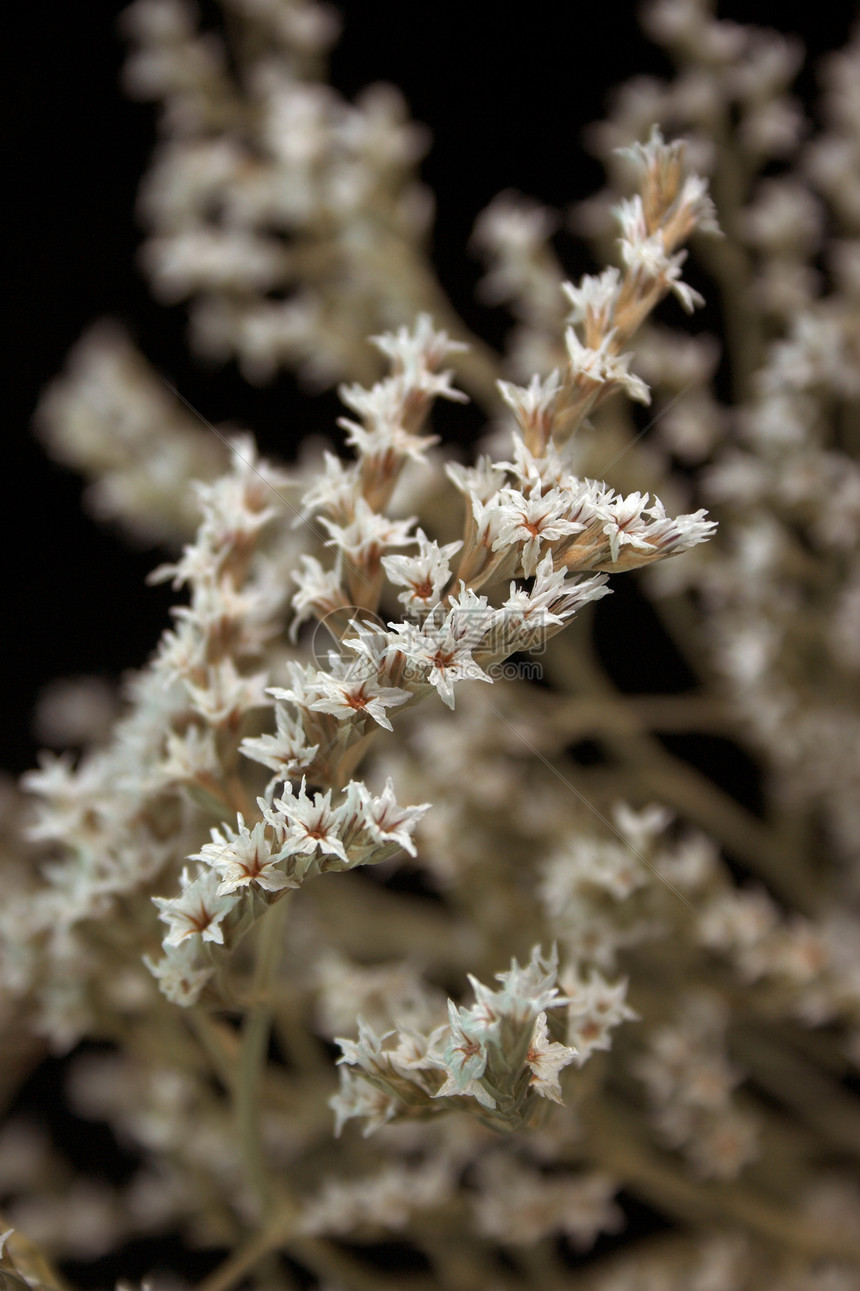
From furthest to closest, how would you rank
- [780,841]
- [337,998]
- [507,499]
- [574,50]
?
[574,50] < [780,841] < [337,998] < [507,499]

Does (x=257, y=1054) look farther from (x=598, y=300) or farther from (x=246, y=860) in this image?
(x=598, y=300)

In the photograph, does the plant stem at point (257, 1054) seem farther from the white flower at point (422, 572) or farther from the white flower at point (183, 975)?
the white flower at point (422, 572)

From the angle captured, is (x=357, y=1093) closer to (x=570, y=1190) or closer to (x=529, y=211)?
(x=570, y=1190)

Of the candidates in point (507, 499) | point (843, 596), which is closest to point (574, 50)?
point (843, 596)

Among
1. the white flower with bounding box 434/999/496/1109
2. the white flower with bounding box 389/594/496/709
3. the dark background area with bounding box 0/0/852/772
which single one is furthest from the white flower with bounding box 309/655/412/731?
the dark background area with bounding box 0/0/852/772

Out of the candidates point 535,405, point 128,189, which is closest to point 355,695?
point 535,405

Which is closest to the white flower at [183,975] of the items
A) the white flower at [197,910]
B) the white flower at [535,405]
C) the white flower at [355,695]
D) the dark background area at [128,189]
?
the white flower at [197,910]

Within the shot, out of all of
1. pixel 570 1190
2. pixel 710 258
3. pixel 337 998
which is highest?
pixel 710 258

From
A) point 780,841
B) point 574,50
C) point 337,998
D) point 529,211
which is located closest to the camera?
point 337,998

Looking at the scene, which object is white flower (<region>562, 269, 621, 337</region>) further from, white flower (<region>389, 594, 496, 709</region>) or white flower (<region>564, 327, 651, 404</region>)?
white flower (<region>389, 594, 496, 709</region>)
